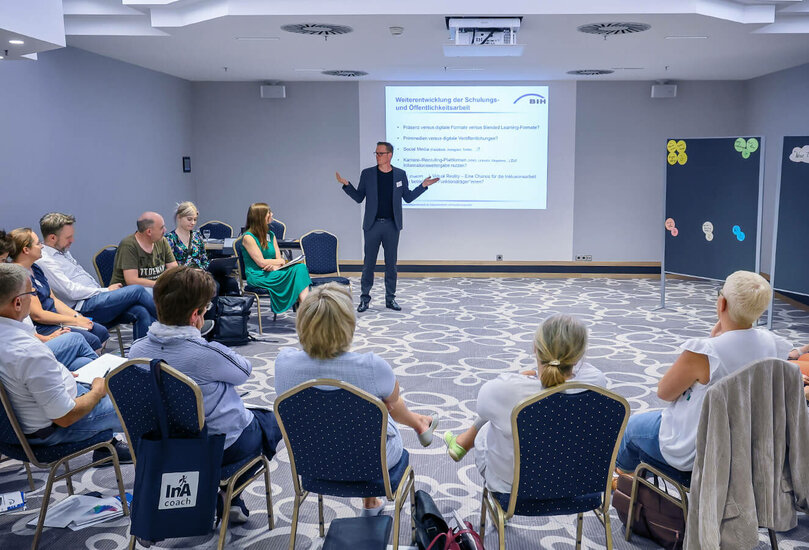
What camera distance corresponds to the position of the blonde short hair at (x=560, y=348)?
2342mm

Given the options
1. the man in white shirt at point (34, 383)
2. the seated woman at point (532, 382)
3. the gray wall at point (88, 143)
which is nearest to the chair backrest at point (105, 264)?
the gray wall at point (88, 143)

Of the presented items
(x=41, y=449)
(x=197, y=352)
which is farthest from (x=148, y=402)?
(x=41, y=449)

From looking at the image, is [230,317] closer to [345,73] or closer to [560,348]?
[560,348]

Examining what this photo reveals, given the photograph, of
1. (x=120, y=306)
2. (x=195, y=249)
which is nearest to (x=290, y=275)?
(x=195, y=249)

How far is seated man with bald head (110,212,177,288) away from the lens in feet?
17.8

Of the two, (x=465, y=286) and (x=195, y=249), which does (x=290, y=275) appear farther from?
(x=465, y=286)

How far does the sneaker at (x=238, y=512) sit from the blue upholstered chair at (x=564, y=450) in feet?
4.10

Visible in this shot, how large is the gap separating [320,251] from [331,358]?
5054 mm

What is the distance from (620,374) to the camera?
534cm

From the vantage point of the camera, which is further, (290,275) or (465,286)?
(465,286)

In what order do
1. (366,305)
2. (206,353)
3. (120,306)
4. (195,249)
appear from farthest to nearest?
(366,305) → (195,249) → (120,306) → (206,353)

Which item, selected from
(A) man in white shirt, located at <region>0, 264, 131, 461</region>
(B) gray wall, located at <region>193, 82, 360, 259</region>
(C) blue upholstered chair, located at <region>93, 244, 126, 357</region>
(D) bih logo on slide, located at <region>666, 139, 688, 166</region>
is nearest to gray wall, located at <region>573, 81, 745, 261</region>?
(D) bih logo on slide, located at <region>666, 139, 688, 166</region>

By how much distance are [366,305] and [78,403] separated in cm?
517

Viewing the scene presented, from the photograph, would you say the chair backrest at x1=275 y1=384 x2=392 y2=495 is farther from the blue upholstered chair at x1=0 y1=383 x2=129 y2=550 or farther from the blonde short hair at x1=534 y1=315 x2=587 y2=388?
the blue upholstered chair at x1=0 y1=383 x2=129 y2=550
